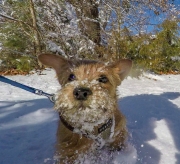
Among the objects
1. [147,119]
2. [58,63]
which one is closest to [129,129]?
[147,119]

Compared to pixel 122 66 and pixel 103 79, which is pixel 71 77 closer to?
pixel 103 79

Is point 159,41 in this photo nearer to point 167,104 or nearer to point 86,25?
point 86,25

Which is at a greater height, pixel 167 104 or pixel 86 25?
pixel 86 25

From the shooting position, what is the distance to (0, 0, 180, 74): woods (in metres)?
11.8

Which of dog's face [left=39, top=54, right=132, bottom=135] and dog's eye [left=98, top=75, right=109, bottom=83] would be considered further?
dog's eye [left=98, top=75, right=109, bottom=83]

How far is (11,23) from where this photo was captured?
1262 cm

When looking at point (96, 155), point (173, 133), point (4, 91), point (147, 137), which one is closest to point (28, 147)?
point (96, 155)

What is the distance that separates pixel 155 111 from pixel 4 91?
4.49 m

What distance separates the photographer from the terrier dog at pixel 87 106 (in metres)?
2.56

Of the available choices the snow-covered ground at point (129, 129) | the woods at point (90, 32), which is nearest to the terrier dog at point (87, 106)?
the snow-covered ground at point (129, 129)

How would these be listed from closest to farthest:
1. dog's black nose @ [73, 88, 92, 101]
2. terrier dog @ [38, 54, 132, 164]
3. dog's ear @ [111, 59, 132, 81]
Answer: dog's black nose @ [73, 88, 92, 101] → terrier dog @ [38, 54, 132, 164] → dog's ear @ [111, 59, 132, 81]

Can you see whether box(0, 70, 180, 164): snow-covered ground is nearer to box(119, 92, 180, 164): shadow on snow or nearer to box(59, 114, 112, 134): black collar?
box(119, 92, 180, 164): shadow on snow

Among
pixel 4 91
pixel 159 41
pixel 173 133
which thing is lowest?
pixel 4 91

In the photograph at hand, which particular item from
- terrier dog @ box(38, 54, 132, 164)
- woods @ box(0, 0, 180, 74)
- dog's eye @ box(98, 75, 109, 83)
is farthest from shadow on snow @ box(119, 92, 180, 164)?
woods @ box(0, 0, 180, 74)
